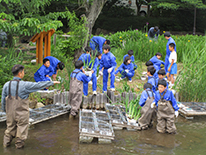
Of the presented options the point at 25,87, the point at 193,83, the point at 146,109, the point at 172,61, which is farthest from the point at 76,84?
the point at 193,83

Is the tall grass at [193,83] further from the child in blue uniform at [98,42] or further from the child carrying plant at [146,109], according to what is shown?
the child in blue uniform at [98,42]

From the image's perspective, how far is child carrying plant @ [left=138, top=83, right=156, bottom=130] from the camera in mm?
5883

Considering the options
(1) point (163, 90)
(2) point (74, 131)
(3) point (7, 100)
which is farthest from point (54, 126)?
(1) point (163, 90)

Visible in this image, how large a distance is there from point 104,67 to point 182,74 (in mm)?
2428

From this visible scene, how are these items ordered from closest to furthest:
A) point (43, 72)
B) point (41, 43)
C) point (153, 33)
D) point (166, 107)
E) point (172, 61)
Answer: point (166, 107)
point (43, 72)
point (172, 61)
point (41, 43)
point (153, 33)

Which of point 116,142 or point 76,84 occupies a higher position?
point 76,84

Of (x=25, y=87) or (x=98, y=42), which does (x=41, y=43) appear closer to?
(x=98, y=42)

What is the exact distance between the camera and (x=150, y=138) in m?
5.59

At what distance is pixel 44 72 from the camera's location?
7379 mm

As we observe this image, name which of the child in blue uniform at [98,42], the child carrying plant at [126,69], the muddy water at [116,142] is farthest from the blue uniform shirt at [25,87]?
the child in blue uniform at [98,42]

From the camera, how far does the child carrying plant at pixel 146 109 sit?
5.88 meters

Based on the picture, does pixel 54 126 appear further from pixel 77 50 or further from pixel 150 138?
pixel 77 50

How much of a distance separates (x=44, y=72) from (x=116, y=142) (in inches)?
127

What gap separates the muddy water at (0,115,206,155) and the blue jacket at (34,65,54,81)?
1.50 m
